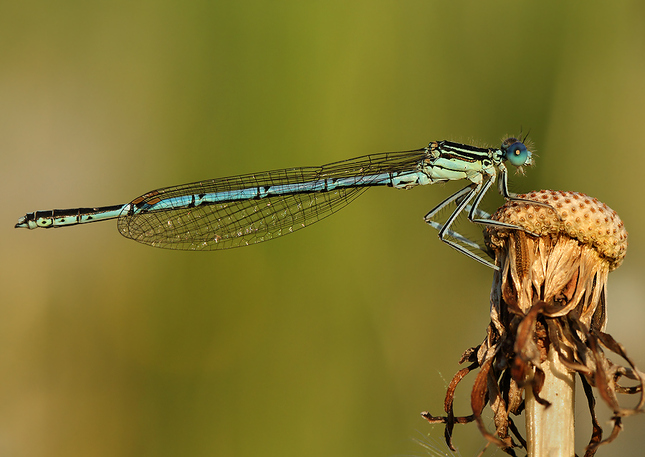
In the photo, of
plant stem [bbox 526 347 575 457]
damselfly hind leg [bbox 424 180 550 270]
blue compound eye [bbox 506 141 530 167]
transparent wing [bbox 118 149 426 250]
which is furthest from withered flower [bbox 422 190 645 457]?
transparent wing [bbox 118 149 426 250]

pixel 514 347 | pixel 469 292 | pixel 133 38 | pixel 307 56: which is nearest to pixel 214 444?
pixel 469 292

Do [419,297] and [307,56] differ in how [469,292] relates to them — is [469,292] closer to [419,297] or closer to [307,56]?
[419,297]

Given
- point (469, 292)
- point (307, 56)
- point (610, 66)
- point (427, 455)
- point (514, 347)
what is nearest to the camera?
point (514, 347)

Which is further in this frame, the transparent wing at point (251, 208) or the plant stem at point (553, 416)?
the transparent wing at point (251, 208)

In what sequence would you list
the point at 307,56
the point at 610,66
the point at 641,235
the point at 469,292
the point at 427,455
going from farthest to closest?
1. the point at 307,56
2. the point at 469,292
3. the point at 610,66
4. the point at 641,235
5. the point at 427,455

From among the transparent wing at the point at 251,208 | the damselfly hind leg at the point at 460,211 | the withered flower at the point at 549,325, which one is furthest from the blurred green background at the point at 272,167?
the withered flower at the point at 549,325

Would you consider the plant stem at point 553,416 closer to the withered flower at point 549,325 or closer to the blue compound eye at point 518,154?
the withered flower at point 549,325

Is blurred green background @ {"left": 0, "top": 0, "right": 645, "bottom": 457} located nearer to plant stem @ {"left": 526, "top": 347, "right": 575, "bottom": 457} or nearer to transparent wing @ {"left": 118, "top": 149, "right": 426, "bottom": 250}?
transparent wing @ {"left": 118, "top": 149, "right": 426, "bottom": 250}
